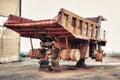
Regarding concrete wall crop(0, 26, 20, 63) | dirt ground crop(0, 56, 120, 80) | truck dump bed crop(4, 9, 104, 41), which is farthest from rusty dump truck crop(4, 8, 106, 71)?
concrete wall crop(0, 26, 20, 63)

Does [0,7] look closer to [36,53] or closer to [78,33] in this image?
[36,53]

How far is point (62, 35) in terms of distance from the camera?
8766 mm

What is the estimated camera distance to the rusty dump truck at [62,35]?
832cm

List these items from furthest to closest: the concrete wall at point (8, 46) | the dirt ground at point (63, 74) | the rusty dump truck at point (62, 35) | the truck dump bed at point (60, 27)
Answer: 1. the concrete wall at point (8, 46)
2. the rusty dump truck at point (62, 35)
3. the truck dump bed at point (60, 27)
4. the dirt ground at point (63, 74)

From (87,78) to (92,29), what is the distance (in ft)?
10.3

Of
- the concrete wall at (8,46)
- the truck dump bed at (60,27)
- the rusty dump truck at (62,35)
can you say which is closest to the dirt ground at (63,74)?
the rusty dump truck at (62,35)

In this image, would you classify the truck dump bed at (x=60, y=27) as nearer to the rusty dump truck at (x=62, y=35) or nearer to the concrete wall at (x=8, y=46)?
the rusty dump truck at (x=62, y=35)

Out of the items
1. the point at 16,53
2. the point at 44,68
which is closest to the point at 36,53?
the point at 44,68

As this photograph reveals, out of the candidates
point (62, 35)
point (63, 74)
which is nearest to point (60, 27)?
point (62, 35)

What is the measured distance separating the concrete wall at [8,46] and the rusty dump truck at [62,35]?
15.8 feet

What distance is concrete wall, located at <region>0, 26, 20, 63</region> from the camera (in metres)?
14.5

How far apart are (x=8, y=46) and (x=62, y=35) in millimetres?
6970

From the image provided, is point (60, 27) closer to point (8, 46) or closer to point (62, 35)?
point (62, 35)

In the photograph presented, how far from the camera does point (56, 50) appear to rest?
9539mm
